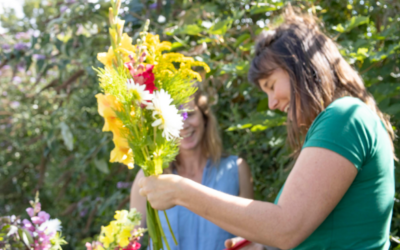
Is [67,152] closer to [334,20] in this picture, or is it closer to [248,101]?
[248,101]

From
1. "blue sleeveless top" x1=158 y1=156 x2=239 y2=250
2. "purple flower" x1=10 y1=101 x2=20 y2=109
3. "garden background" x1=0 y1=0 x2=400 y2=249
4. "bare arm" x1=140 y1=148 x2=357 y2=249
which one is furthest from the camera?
"purple flower" x1=10 y1=101 x2=20 y2=109

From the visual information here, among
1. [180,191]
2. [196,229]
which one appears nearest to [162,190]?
[180,191]

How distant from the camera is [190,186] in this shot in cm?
85

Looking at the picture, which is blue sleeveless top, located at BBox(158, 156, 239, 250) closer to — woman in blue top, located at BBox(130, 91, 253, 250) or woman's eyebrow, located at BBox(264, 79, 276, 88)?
woman in blue top, located at BBox(130, 91, 253, 250)

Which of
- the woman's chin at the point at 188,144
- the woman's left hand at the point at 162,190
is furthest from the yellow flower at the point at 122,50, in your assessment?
the woman's chin at the point at 188,144

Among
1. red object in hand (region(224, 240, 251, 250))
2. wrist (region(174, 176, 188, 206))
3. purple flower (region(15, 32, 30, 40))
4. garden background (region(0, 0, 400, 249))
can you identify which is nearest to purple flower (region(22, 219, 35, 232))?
wrist (region(174, 176, 188, 206))

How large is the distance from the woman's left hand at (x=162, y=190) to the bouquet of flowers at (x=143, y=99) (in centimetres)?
3

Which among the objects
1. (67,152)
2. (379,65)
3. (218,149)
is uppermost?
(379,65)

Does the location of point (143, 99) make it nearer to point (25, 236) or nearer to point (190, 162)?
point (25, 236)

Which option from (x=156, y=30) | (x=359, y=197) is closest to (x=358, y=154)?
(x=359, y=197)

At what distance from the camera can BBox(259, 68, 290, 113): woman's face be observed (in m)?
1.11

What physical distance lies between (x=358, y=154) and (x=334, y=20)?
138 cm

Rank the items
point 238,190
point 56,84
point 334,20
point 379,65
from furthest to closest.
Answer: point 56,84 < point 334,20 < point 238,190 < point 379,65

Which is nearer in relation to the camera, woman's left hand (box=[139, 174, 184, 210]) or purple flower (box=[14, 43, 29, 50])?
woman's left hand (box=[139, 174, 184, 210])
